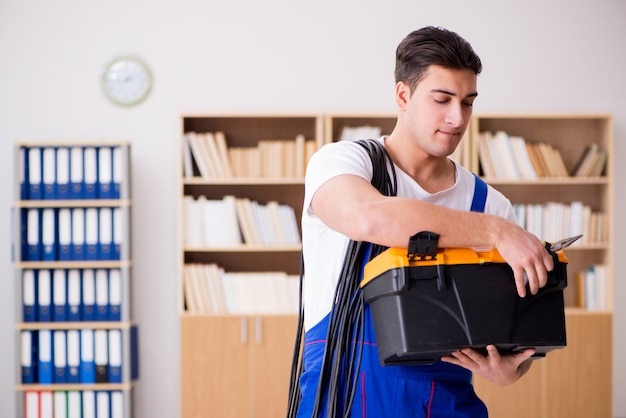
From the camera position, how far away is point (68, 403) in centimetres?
395

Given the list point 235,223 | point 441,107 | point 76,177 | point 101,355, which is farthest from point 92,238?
point 441,107

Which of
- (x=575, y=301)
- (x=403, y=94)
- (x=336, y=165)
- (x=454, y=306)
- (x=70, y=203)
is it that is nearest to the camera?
(x=454, y=306)

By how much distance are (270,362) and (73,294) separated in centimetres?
108

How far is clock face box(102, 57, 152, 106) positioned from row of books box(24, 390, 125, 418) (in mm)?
1589

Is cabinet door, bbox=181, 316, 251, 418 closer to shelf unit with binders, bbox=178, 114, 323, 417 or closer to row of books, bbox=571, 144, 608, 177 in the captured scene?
shelf unit with binders, bbox=178, 114, 323, 417

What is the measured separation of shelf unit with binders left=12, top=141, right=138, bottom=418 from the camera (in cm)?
394

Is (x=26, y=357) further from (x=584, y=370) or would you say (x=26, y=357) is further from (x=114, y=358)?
(x=584, y=370)

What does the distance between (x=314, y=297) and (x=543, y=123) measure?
329 centimetres

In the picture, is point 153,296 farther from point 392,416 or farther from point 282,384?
point 392,416

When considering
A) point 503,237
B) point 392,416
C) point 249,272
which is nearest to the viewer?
point 503,237

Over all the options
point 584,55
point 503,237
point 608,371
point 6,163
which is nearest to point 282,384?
point 608,371

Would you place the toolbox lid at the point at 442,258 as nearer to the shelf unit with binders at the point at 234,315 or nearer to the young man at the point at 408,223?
the young man at the point at 408,223

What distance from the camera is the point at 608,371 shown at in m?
4.02

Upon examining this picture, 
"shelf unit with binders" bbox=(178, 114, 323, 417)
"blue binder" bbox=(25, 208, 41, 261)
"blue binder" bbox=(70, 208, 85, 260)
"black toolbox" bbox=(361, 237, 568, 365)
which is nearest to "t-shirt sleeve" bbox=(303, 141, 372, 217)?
"black toolbox" bbox=(361, 237, 568, 365)
